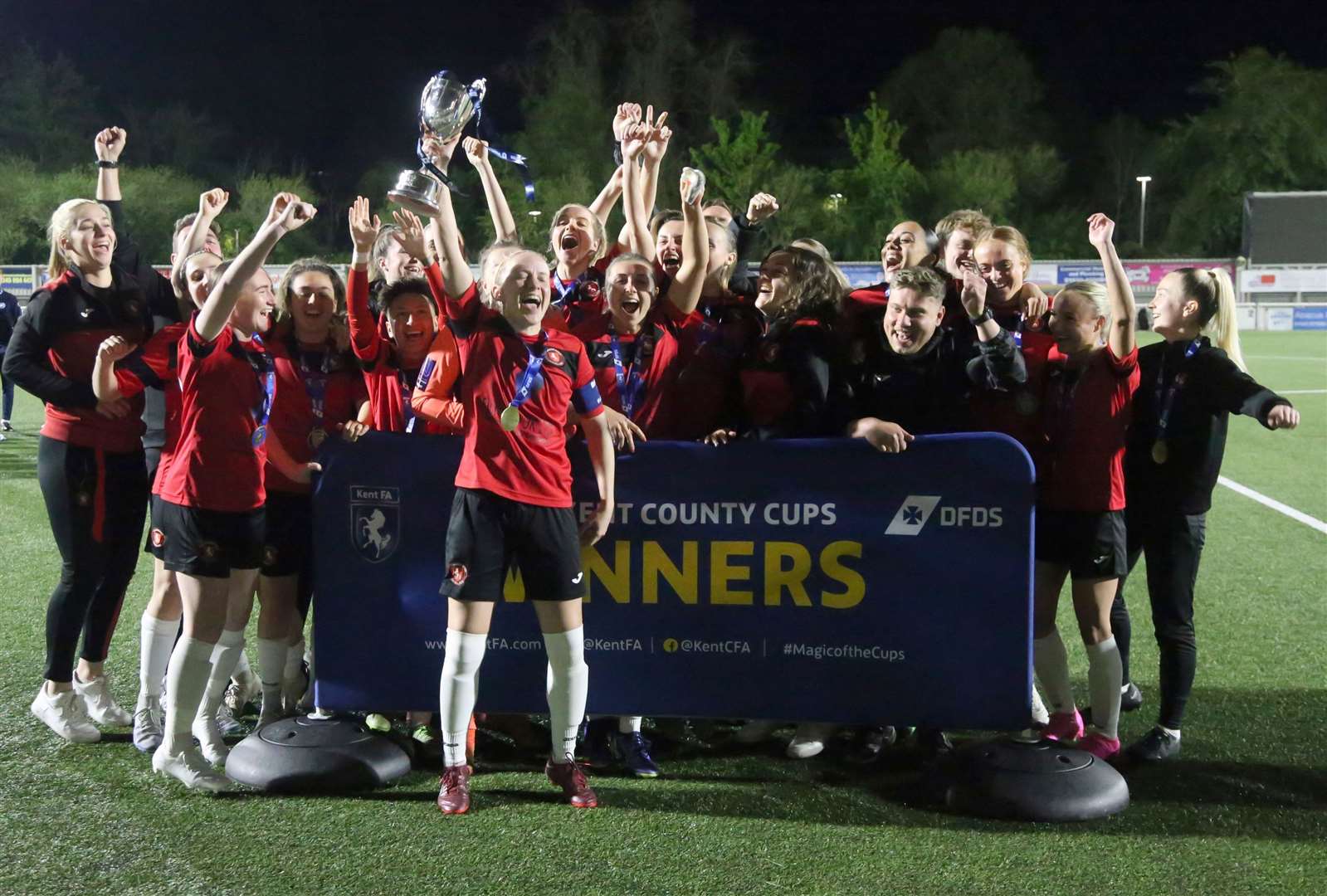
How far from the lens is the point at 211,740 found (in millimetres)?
4113

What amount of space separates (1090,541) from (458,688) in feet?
6.69

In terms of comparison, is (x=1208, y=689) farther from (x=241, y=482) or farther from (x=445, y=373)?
(x=241, y=482)

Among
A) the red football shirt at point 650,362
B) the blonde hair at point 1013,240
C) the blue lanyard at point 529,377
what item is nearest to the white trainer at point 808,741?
the red football shirt at point 650,362

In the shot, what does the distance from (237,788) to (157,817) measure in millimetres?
259

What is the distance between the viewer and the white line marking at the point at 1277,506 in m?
8.49

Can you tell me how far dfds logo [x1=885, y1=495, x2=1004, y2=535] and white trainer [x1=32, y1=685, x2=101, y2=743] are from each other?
2783mm

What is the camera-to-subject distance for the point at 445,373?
3992mm

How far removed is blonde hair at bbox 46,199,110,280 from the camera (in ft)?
14.2

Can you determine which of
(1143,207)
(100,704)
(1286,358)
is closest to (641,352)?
(100,704)

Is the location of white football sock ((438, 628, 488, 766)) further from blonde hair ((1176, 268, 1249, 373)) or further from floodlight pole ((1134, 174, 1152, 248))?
floodlight pole ((1134, 174, 1152, 248))

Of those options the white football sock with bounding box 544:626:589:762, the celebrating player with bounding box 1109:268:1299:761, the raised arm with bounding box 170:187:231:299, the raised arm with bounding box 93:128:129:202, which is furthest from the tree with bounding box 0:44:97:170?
the celebrating player with bounding box 1109:268:1299:761

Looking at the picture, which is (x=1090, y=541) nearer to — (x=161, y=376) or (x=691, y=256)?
(x=691, y=256)

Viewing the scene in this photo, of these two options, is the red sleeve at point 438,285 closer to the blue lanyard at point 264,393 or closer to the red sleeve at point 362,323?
the red sleeve at point 362,323

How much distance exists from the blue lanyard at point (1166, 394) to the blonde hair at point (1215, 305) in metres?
0.08
